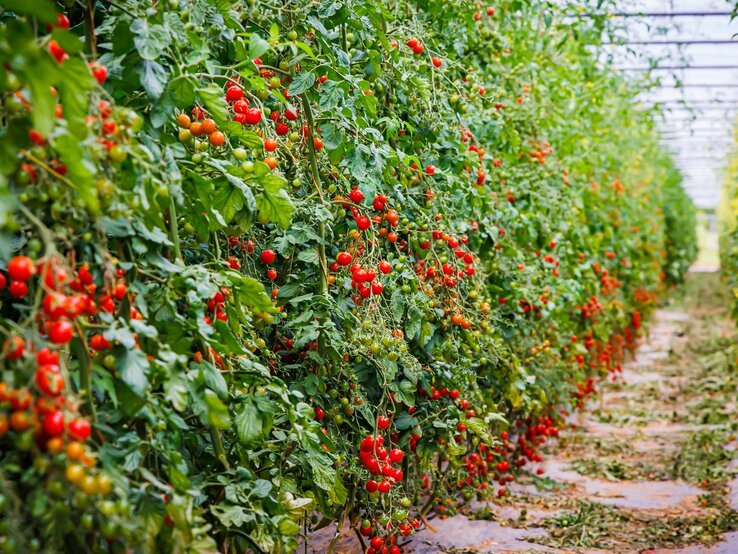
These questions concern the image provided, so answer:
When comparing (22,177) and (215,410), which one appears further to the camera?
(215,410)

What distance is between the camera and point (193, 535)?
1276 mm

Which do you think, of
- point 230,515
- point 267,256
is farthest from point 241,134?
point 230,515

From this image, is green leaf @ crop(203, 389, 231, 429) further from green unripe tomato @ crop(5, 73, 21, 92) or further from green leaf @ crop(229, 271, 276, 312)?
green unripe tomato @ crop(5, 73, 21, 92)

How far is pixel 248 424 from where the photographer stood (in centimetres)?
156

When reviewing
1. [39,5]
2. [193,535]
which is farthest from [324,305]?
[39,5]

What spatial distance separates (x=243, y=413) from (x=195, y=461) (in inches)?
8.6

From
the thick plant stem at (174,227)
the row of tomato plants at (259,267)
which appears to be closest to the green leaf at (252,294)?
the row of tomato plants at (259,267)

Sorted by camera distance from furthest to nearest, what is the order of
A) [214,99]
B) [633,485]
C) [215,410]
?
1. [633,485]
2. [214,99]
3. [215,410]

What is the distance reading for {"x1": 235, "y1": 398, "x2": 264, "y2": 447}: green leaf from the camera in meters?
1.55

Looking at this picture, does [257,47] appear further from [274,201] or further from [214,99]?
[274,201]

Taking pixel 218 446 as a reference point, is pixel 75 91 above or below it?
above

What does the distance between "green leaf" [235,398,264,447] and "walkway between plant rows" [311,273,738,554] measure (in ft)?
4.22

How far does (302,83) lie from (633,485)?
286cm

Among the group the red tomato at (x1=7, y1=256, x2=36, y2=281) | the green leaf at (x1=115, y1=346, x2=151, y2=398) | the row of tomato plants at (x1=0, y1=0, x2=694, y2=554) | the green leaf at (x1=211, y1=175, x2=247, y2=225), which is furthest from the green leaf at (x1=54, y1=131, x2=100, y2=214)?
the green leaf at (x1=211, y1=175, x2=247, y2=225)
